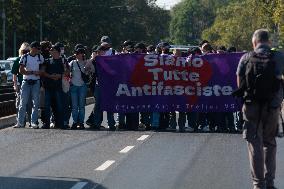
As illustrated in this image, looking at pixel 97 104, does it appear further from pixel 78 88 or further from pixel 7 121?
pixel 7 121

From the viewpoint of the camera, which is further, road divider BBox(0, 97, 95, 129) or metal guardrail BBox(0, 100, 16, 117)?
metal guardrail BBox(0, 100, 16, 117)

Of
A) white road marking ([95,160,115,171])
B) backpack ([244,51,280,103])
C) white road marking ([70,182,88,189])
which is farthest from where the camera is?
white road marking ([95,160,115,171])

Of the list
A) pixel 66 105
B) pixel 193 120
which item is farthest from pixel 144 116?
pixel 66 105

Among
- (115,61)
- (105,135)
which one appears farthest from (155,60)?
(105,135)

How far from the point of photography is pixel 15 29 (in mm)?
81688

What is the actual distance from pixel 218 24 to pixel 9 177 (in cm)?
13844

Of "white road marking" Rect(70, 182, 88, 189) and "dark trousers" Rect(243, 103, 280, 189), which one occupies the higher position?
"dark trousers" Rect(243, 103, 280, 189)

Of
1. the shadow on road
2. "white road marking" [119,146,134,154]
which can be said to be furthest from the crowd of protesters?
the shadow on road

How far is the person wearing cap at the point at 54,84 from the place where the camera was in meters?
20.1

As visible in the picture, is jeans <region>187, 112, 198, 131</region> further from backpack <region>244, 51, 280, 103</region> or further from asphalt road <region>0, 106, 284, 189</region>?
backpack <region>244, 51, 280, 103</region>

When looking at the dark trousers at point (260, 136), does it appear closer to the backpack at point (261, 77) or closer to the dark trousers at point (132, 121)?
the backpack at point (261, 77)

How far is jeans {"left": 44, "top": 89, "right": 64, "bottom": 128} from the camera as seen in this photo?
66.8 feet

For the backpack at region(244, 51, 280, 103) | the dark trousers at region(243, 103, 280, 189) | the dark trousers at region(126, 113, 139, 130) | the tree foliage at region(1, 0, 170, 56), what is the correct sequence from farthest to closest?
1. the tree foliage at region(1, 0, 170, 56)
2. the dark trousers at region(126, 113, 139, 130)
3. the dark trousers at region(243, 103, 280, 189)
4. the backpack at region(244, 51, 280, 103)

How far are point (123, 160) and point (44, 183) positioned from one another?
2.75m
